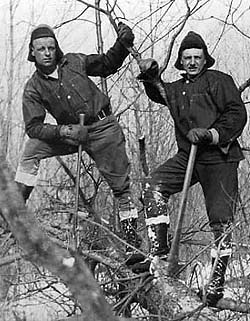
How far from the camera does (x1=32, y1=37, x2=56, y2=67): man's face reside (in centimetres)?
411

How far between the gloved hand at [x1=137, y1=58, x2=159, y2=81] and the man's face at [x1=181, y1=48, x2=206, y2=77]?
0.18m

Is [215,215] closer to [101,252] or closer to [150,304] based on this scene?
[150,304]

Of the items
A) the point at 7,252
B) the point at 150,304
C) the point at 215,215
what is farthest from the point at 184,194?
the point at 7,252

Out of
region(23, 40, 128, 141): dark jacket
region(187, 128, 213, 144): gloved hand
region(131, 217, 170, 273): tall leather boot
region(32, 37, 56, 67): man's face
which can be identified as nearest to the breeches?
region(23, 40, 128, 141): dark jacket

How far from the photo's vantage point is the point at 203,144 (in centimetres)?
373

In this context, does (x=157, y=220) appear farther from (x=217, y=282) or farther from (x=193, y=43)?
(x=193, y=43)

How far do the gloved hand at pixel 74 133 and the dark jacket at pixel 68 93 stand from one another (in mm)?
162

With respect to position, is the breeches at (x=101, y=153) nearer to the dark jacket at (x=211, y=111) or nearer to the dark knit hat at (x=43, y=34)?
the dark jacket at (x=211, y=111)

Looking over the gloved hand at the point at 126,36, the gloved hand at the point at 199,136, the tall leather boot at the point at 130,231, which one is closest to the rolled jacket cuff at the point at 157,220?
the tall leather boot at the point at 130,231

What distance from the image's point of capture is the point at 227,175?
3.72 metres

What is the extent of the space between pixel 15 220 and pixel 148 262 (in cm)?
299

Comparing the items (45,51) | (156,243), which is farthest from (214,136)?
(45,51)

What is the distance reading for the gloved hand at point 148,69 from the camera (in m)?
3.83

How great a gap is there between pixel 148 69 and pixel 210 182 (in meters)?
0.79
